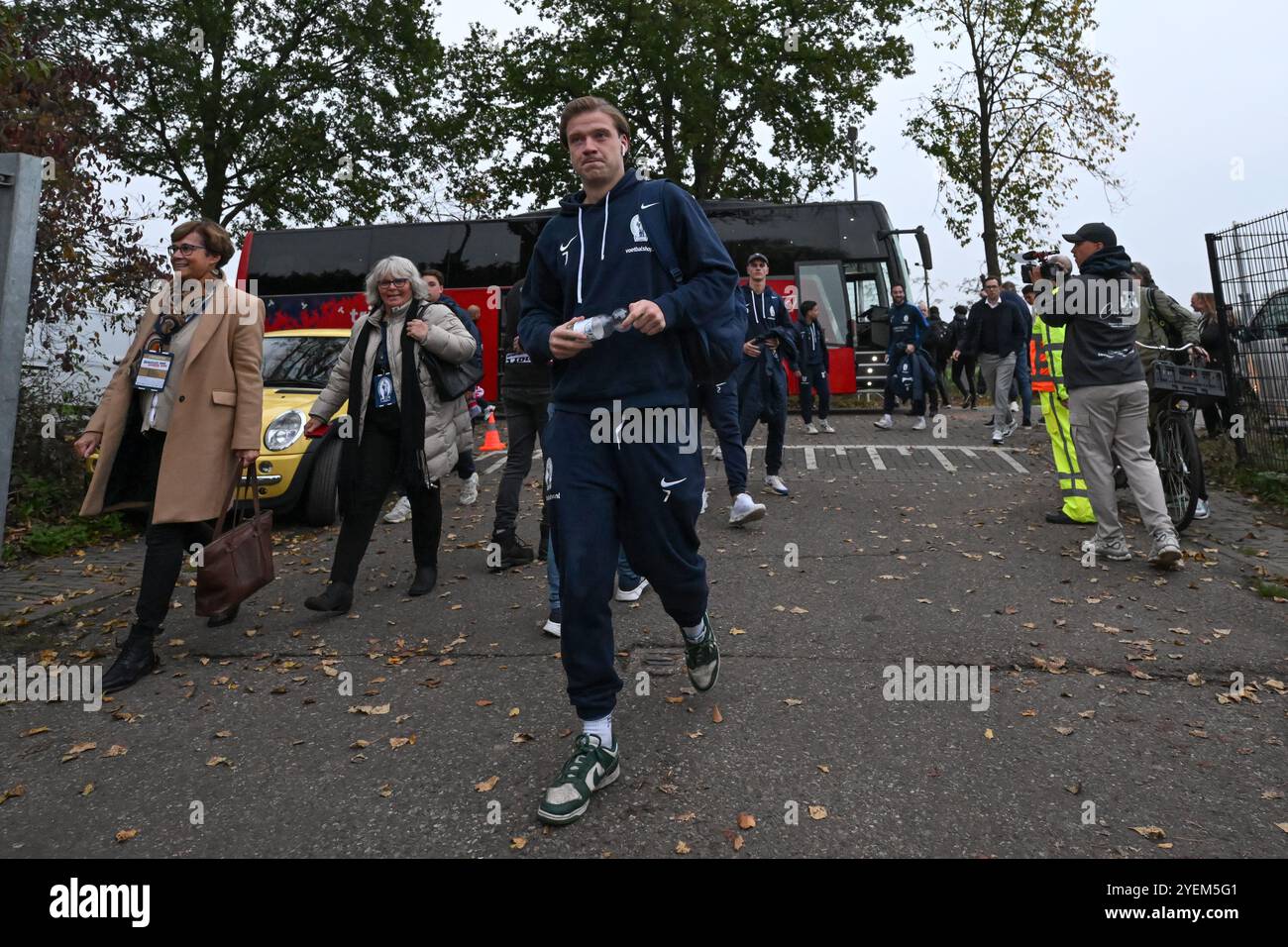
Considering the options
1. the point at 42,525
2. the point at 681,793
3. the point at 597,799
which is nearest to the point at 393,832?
the point at 597,799

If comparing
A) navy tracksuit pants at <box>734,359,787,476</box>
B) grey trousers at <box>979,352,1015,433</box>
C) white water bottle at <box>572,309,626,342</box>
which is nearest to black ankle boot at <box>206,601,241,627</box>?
white water bottle at <box>572,309,626,342</box>

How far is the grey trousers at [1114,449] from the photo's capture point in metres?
6.27

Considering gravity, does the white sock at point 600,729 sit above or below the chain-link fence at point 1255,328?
below

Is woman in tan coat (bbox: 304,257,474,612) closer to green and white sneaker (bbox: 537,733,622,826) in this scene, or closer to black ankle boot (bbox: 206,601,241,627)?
black ankle boot (bbox: 206,601,241,627)

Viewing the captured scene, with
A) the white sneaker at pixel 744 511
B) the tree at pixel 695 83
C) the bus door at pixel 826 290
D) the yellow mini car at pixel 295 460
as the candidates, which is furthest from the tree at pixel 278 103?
the white sneaker at pixel 744 511

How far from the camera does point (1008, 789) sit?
3.20 metres

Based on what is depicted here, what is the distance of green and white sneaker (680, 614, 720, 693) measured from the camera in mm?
3830

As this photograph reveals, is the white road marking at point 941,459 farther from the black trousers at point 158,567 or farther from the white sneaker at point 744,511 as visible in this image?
the black trousers at point 158,567

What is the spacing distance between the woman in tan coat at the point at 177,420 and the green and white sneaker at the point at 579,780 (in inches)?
Answer: 94.9

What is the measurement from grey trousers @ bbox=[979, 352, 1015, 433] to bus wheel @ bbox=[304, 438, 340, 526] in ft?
27.2

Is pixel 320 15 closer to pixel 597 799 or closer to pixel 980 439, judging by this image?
pixel 980 439

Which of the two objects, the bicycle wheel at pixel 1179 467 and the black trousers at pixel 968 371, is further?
the black trousers at pixel 968 371

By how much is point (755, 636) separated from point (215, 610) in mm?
2533
